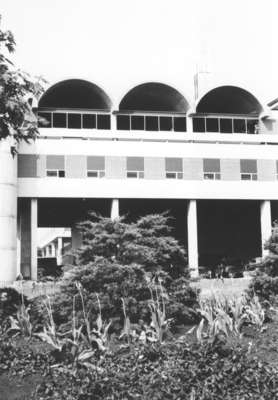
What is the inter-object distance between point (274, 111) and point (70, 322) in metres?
35.1

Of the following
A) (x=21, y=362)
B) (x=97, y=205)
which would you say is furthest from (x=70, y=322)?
(x=97, y=205)

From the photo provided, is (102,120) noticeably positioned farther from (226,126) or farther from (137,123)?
(226,126)

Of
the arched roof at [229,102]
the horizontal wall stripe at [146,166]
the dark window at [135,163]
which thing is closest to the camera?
the horizontal wall stripe at [146,166]

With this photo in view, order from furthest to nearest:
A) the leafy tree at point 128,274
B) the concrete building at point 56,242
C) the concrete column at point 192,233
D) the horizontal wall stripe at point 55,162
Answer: the concrete building at point 56,242
the concrete column at point 192,233
the horizontal wall stripe at point 55,162
the leafy tree at point 128,274

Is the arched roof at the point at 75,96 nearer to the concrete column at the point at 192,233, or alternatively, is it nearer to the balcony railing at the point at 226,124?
the balcony railing at the point at 226,124

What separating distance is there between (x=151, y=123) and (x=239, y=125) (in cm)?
680

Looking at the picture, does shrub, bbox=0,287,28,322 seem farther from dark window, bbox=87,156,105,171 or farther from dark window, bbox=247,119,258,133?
dark window, bbox=247,119,258,133

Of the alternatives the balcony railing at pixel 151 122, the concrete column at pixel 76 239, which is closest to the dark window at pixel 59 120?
the balcony railing at pixel 151 122

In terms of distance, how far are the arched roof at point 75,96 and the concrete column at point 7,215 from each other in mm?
6876

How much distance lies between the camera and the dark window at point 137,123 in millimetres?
43188

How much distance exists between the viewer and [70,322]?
1276cm

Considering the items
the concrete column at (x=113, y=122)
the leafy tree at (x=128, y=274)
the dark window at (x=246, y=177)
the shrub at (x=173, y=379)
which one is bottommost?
the shrub at (x=173, y=379)

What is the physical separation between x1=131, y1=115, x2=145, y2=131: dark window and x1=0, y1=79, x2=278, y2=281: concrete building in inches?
2.9

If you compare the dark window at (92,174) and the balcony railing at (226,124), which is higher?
the balcony railing at (226,124)
